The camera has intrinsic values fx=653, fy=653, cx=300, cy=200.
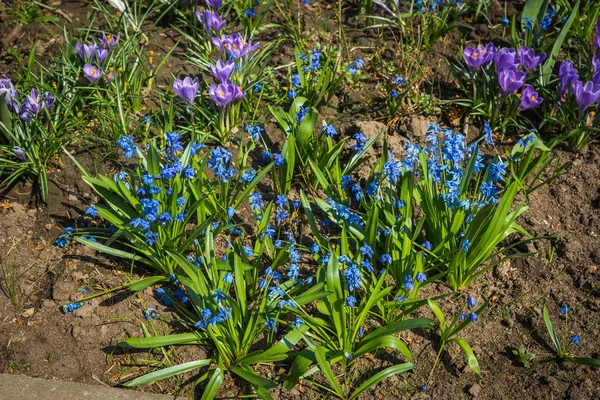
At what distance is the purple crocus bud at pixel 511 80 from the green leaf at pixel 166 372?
7.45 ft

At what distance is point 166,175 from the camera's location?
3.06 m

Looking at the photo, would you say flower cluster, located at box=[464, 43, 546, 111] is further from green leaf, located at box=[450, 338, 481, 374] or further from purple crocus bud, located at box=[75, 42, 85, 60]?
purple crocus bud, located at box=[75, 42, 85, 60]

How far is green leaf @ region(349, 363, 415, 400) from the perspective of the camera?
2775mm

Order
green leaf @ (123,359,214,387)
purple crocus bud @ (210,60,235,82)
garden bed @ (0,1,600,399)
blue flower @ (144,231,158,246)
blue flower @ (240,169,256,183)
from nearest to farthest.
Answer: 1. green leaf @ (123,359,214,387)
2. garden bed @ (0,1,600,399)
3. blue flower @ (144,231,158,246)
4. blue flower @ (240,169,256,183)
5. purple crocus bud @ (210,60,235,82)

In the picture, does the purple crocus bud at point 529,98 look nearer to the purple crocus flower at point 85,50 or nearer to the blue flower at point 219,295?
the blue flower at point 219,295

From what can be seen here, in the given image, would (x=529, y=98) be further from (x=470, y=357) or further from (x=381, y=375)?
(x=381, y=375)

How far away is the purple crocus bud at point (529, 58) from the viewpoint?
3.89 meters

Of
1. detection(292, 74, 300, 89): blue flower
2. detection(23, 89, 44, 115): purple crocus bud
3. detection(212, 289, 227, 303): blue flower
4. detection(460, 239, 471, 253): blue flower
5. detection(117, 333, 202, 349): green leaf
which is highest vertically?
detection(292, 74, 300, 89): blue flower

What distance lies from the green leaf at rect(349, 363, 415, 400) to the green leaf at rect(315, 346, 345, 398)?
0.07 metres

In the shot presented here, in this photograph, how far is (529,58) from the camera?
12.8ft

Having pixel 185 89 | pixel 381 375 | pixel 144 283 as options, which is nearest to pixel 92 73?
pixel 185 89

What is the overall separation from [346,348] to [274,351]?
0.32m

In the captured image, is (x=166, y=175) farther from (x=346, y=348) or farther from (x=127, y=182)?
(x=346, y=348)

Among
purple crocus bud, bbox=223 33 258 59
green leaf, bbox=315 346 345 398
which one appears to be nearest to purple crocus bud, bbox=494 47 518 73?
purple crocus bud, bbox=223 33 258 59
